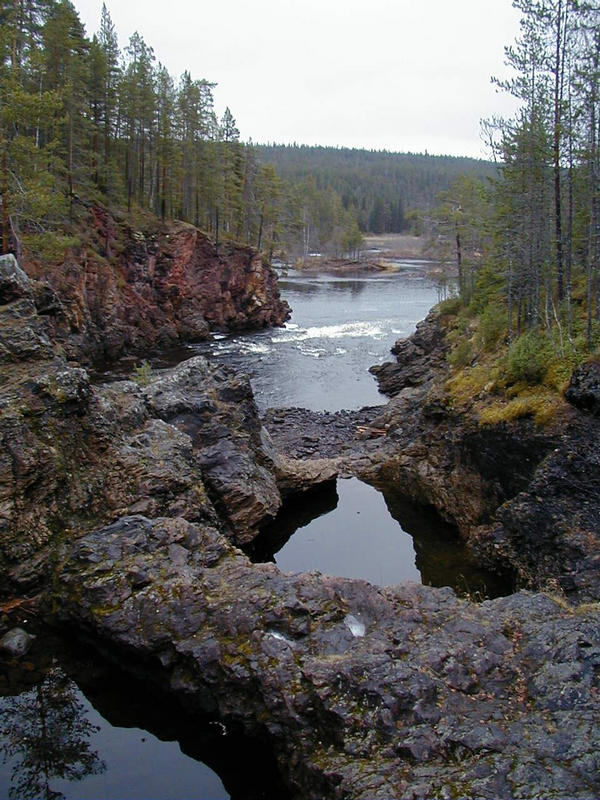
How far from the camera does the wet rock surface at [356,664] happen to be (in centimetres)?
764

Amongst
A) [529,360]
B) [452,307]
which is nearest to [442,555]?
[529,360]

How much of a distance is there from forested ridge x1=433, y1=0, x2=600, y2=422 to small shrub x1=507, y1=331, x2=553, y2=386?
0.11 feet

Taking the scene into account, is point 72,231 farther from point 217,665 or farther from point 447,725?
point 447,725

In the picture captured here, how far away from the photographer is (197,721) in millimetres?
10539

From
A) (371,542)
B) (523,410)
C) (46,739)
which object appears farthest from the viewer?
(371,542)

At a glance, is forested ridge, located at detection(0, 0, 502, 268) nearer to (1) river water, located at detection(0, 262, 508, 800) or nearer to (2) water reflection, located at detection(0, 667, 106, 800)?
(1) river water, located at detection(0, 262, 508, 800)

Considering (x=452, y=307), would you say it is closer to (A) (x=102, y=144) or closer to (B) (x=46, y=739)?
(A) (x=102, y=144)

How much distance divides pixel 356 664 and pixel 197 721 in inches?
133

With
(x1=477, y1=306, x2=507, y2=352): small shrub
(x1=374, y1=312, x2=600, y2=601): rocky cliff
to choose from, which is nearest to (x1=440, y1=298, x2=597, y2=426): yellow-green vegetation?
(x1=374, y1=312, x2=600, y2=601): rocky cliff

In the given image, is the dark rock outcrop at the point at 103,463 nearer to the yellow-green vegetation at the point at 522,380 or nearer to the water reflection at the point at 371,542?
the water reflection at the point at 371,542

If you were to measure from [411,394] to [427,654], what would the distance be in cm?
2419

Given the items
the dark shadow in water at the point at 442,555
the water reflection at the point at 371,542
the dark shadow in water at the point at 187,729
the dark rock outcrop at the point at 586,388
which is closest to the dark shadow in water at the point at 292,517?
the water reflection at the point at 371,542

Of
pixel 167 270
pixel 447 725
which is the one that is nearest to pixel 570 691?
pixel 447 725

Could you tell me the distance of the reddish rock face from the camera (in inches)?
1545
